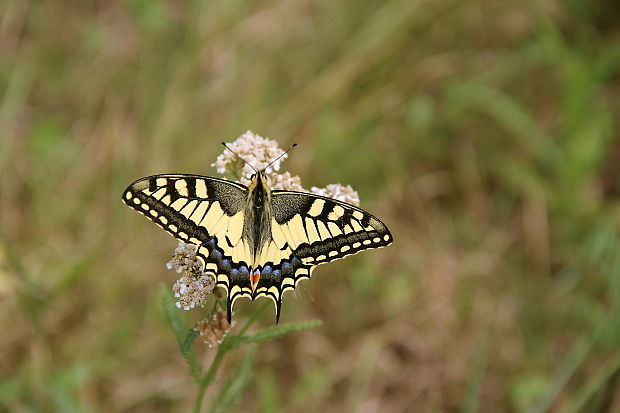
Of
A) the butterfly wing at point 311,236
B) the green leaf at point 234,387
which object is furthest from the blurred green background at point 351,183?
the butterfly wing at point 311,236

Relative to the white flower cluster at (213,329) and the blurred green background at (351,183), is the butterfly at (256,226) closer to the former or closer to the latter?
the white flower cluster at (213,329)

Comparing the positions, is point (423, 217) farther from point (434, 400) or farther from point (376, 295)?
point (434, 400)

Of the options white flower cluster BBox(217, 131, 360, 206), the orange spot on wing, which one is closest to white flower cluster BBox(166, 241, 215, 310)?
the orange spot on wing

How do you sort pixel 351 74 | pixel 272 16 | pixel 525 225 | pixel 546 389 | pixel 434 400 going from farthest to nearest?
pixel 272 16 < pixel 351 74 < pixel 525 225 < pixel 434 400 < pixel 546 389

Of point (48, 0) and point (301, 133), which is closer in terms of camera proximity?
point (301, 133)

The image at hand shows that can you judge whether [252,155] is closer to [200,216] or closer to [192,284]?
[200,216]

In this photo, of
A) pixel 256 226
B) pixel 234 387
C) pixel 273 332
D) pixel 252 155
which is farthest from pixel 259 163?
pixel 234 387

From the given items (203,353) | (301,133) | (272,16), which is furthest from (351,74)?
(203,353)
